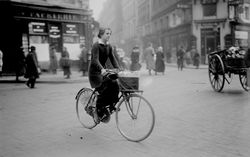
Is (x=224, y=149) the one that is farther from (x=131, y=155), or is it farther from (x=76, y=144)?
(x=76, y=144)

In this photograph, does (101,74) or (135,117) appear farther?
(101,74)

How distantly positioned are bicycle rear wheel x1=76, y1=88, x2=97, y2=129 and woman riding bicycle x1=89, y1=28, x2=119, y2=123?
0.32m

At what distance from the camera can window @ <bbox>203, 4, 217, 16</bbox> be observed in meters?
31.9

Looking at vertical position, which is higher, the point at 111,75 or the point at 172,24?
the point at 172,24

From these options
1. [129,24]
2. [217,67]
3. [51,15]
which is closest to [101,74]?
[217,67]

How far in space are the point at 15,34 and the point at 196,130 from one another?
57.9 ft

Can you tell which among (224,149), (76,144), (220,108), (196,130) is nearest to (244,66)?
(220,108)

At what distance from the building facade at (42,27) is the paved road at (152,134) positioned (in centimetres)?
1281

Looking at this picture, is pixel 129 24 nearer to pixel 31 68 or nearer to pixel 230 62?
pixel 31 68

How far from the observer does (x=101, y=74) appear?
5.08 metres

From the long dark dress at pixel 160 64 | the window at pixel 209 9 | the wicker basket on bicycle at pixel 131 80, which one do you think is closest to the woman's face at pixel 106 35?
the wicker basket on bicycle at pixel 131 80

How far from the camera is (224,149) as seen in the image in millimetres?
4340

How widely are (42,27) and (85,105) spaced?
17.3 meters

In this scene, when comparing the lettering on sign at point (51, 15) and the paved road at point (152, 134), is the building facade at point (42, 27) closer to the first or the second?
the lettering on sign at point (51, 15)
